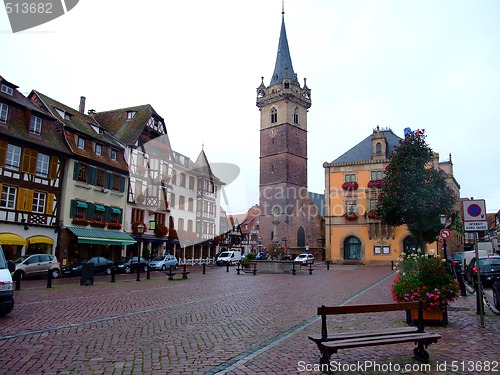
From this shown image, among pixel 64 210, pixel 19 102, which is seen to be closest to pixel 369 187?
pixel 64 210

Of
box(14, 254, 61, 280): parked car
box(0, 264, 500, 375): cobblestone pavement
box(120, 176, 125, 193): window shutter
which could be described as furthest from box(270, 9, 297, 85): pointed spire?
box(0, 264, 500, 375): cobblestone pavement

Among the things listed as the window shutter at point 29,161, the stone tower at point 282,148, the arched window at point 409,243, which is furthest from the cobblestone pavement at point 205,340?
the stone tower at point 282,148

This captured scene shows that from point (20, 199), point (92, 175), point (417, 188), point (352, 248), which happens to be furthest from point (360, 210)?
point (20, 199)

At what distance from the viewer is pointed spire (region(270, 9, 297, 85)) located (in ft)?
243

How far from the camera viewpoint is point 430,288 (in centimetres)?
916

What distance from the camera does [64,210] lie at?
30500mm

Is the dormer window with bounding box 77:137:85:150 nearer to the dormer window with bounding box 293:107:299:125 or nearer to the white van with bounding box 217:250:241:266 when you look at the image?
the white van with bounding box 217:250:241:266

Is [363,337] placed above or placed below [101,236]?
below

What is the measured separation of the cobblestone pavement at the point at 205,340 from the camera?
20.1ft

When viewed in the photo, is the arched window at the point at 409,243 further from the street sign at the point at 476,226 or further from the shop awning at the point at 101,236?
the street sign at the point at 476,226

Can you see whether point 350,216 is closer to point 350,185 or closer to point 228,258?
point 350,185

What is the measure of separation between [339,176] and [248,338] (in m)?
47.5

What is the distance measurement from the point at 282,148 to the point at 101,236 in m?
41.6

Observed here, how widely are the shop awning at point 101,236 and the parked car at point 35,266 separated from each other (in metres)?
5.50
